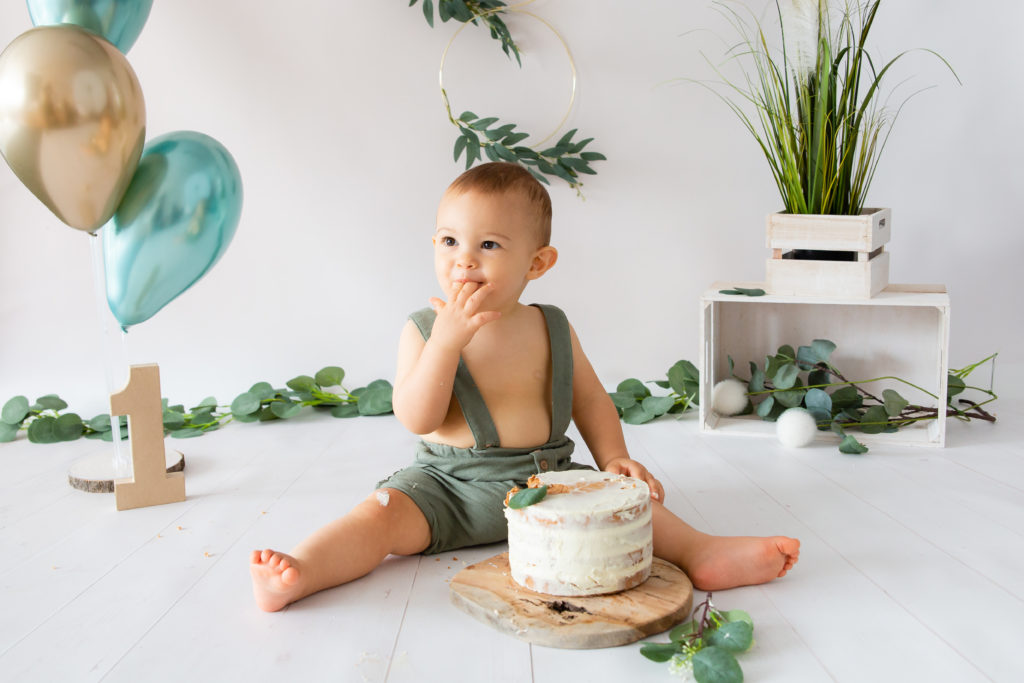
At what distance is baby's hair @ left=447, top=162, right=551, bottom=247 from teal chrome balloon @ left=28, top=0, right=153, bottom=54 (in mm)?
728

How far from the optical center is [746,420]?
2031 mm

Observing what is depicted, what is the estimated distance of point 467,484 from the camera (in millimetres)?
1325

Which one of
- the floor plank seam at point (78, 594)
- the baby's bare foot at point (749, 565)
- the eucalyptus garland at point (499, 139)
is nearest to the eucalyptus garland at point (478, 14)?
the eucalyptus garland at point (499, 139)

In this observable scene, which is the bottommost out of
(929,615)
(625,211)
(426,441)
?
(929,615)

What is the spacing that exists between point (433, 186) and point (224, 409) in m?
0.77

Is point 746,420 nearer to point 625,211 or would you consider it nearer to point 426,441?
point 625,211

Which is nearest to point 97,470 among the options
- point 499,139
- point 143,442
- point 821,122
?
point 143,442

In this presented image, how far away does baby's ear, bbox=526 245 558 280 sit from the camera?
133cm

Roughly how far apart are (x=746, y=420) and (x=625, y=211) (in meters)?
0.63

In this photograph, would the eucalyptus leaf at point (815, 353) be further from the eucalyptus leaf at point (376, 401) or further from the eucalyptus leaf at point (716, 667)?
the eucalyptus leaf at point (716, 667)

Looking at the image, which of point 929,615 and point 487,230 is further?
point 487,230

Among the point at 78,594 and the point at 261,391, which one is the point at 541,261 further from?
the point at 261,391

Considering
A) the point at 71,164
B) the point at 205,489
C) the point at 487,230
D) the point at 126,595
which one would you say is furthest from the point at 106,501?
the point at 487,230

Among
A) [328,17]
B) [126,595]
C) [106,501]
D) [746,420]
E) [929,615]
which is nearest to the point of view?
[929,615]
